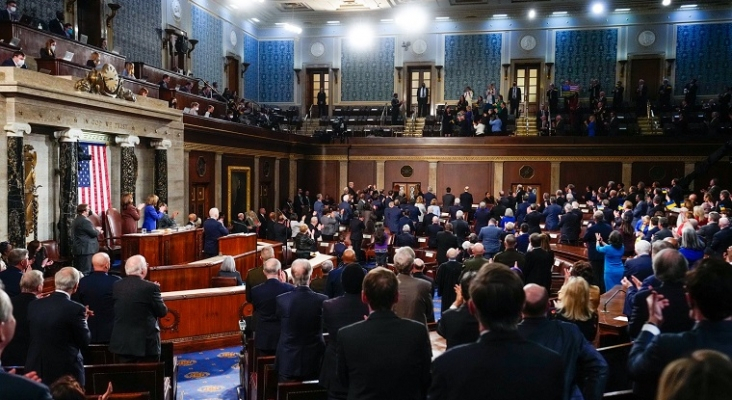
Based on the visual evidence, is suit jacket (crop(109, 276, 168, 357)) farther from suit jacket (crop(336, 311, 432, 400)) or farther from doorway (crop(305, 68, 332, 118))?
doorway (crop(305, 68, 332, 118))

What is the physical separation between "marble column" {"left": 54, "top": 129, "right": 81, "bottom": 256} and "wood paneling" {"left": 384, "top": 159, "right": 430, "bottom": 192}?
12.8 m

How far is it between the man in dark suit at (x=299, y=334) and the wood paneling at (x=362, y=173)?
18.0 metres

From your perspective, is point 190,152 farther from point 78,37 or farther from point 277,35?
point 277,35

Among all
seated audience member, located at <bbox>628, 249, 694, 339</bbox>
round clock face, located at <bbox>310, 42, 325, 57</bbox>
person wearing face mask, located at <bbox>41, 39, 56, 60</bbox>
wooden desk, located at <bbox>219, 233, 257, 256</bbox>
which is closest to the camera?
seated audience member, located at <bbox>628, 249, 694, 339</bbox>

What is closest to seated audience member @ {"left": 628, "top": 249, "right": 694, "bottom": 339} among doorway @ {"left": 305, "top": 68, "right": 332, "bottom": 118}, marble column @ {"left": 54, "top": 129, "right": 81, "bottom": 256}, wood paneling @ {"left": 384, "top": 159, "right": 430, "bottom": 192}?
marble column @ {"left": 54, "top": 129, "right": 81, "bottom": 256}

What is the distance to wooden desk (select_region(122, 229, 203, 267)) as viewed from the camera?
10.4 m

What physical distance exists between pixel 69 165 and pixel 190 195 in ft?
17.3

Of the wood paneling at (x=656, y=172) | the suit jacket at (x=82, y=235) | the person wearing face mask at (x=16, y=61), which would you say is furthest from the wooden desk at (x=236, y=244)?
the wood paneling at (x=656, y=172)

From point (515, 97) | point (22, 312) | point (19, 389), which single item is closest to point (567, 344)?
point (19, 389)

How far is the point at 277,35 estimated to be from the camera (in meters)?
28.7

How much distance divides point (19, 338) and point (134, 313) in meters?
0.93

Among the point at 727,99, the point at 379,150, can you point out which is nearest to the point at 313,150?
the point at 379,150

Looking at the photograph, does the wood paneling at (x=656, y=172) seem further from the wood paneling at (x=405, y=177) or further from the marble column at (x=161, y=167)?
the marble column at (x=161, y=167)

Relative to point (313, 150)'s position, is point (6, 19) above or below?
above
